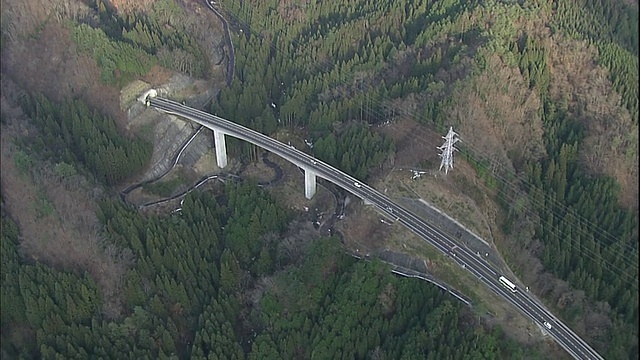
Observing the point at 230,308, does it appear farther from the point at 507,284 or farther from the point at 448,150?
the point at 448,150

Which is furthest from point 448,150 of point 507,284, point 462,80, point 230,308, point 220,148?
point 220,148

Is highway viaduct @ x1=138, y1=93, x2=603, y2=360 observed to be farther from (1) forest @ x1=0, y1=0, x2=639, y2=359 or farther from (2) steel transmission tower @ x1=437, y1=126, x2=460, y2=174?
(2) steel transmission tower @ x1=437, y1=126, x2=460, y2=174

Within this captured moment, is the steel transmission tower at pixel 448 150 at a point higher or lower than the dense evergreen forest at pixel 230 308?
higher

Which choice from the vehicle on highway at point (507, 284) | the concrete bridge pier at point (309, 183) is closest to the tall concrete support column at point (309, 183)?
the concrete bridge pier at point (309, 183)

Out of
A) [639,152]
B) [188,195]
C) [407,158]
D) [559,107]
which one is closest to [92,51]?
[188,195]

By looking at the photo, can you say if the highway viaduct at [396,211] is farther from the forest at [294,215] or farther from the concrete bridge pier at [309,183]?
the forest at [294,215]

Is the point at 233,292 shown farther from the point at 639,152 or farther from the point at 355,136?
the point at 639,152
